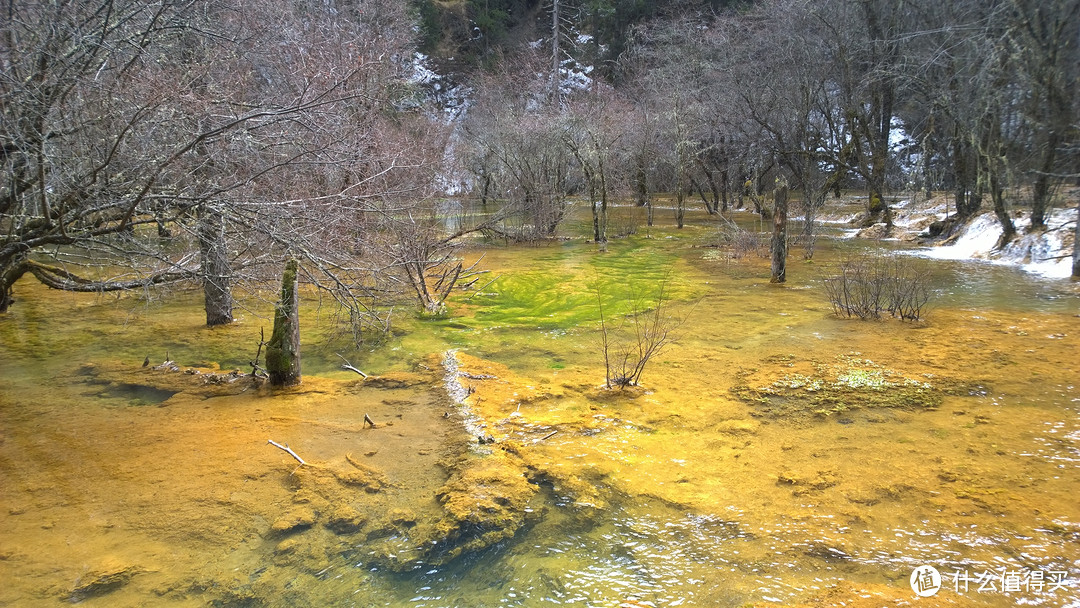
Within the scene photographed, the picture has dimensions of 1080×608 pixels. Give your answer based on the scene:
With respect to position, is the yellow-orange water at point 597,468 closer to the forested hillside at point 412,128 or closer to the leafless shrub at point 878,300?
the leafless shrub at point 878,300

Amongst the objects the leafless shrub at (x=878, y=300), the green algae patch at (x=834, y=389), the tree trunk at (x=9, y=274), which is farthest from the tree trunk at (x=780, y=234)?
the tree trunk at (x=9, y=274)

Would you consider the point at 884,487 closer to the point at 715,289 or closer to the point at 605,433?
the point at 605,433

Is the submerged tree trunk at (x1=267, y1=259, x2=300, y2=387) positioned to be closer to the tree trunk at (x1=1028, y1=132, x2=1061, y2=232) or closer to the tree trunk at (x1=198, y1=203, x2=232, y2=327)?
the tree trunk at (x1=198, y1=203, x2=232, y2=327)

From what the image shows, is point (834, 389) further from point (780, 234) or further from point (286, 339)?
point (780, 234)

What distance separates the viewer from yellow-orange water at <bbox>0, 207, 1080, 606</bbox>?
13.0 ft

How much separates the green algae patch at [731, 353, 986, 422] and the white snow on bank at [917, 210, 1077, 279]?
349 inches

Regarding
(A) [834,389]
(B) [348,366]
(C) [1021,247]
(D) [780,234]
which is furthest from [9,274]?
(C) [1021,247]

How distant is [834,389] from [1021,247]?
1221 centimetres

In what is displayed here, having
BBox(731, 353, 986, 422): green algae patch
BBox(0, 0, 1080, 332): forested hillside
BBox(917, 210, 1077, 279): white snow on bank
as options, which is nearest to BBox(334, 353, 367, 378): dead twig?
BBox(0, 0, 1080, 332): forested hillside

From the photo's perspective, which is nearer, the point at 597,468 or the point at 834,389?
the point at 597,468

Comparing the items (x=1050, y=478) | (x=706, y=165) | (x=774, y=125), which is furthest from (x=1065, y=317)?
(x=706, y=165)

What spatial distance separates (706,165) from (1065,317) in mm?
20241

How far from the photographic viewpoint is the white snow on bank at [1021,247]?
46.0ft

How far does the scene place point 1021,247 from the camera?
1543cm
